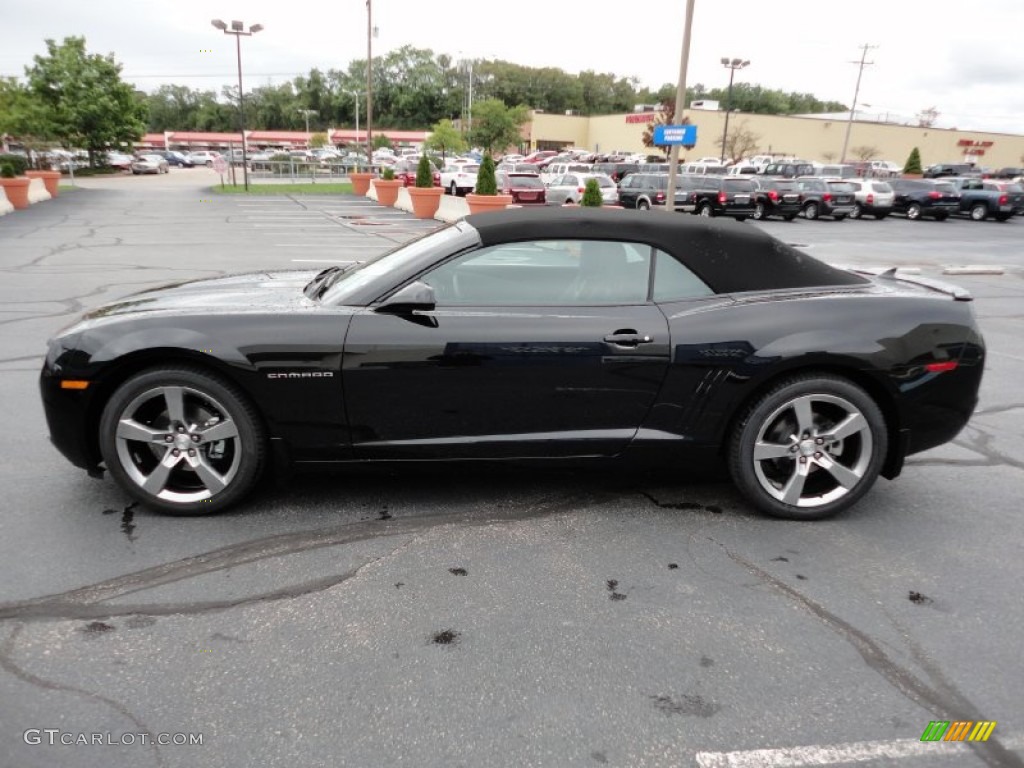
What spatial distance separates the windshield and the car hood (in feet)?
0.48

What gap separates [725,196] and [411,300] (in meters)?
23.9

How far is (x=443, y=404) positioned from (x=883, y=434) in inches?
85.8

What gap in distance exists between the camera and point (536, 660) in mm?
2570

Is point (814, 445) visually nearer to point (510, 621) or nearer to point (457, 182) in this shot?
point (510, 621)

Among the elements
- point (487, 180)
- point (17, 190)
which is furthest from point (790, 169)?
point (17, 190)

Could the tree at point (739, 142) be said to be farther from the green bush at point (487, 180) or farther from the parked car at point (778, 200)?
the green bush at point (487, 180)

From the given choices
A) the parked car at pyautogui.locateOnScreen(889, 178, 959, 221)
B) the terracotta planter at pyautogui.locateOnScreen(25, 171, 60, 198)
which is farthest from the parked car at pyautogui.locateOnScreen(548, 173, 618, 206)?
the terracotta planter at pyautogui.locateOnScreen(25, 171, 60, 198)

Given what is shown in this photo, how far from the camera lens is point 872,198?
94.4 feet

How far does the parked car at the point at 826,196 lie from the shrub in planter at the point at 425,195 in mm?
14007

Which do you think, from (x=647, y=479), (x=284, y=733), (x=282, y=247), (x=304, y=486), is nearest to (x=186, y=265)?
(x=282, y=247)

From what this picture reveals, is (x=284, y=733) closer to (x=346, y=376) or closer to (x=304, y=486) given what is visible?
(x=346, y=376)

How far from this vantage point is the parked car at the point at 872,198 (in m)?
28.8

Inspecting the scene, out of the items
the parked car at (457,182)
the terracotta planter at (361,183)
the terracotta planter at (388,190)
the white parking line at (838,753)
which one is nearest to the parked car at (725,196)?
the parked car at (457,182)

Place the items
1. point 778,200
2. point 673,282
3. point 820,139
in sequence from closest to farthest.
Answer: point 673,282 < point 778,200 < point 820,139
